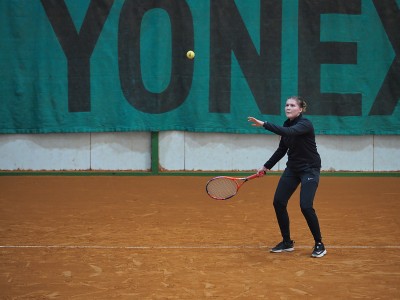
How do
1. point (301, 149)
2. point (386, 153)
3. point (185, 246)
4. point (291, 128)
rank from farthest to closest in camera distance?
point (386, 153) → point (185, 246) → point (301, 149) → point (291, 128)

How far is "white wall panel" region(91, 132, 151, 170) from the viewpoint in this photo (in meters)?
13.4

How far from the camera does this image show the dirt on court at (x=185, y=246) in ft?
16.0

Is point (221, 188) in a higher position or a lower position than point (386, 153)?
higher

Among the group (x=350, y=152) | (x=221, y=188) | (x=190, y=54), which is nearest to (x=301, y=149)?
(x=221, y=188)

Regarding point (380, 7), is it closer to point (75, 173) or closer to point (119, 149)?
point (119, 149)

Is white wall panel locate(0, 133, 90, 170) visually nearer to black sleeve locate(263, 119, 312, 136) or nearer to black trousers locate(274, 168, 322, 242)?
black trousers locate(274, 168, 322, 242)

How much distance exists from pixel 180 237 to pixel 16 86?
24.6ft

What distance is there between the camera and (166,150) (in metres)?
13.4

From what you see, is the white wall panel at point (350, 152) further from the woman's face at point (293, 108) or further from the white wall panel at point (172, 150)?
the woman's face at point (293, 108)

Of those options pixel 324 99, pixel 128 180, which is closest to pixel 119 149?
pixel 128 180

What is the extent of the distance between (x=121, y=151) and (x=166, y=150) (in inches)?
38.6

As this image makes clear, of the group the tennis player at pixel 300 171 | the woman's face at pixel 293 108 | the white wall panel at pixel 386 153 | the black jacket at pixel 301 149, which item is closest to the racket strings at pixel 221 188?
the tennis player at pixel 300 171

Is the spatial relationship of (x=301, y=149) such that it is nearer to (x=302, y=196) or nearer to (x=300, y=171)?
(x=300, y=171)

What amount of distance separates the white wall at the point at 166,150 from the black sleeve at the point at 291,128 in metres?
7.37
